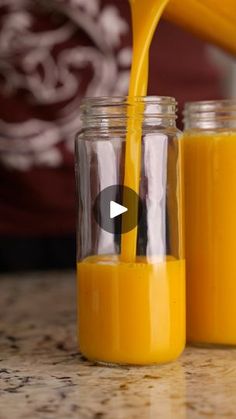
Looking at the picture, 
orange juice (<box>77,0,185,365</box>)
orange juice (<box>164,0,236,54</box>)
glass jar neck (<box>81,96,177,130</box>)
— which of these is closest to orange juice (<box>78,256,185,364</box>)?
orange juice (<box>77,0,185,365</box>)

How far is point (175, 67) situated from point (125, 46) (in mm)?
116

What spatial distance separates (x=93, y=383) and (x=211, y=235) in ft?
0.64

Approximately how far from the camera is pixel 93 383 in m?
0.76

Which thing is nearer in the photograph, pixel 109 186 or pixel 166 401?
pixel 166 401

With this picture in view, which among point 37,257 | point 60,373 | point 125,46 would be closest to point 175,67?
point 125,46

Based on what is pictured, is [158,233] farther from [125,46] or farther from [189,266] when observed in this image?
[125,46]

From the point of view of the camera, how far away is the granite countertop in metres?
0.68

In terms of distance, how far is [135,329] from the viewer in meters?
0.80

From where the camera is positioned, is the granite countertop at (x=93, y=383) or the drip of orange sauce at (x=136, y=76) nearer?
the granite countertop at (x=93, y=383)

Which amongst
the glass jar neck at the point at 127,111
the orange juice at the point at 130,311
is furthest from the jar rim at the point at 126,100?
the orange juice at the point at 130,311

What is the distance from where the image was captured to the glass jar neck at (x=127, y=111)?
807 mm

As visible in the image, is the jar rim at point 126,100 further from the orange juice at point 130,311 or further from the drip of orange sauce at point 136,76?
the orange juice at point 130,311

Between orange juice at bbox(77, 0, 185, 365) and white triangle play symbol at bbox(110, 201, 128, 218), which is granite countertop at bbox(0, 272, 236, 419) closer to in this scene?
orange juice at bbox(77, 0, 185, 365)
